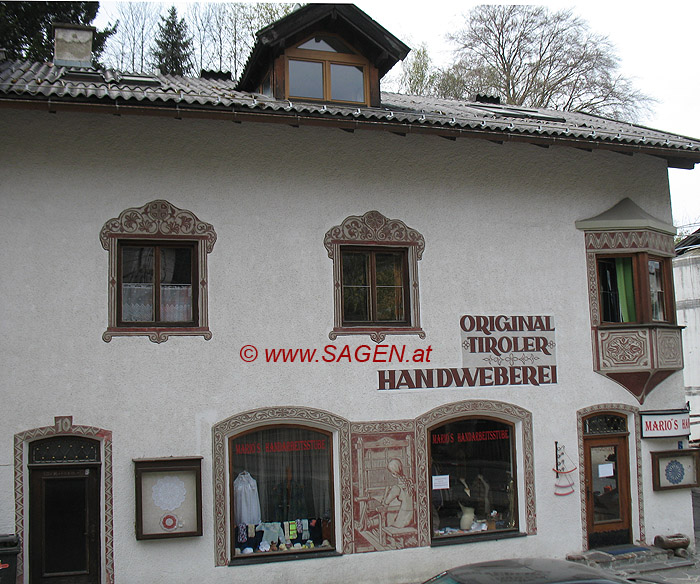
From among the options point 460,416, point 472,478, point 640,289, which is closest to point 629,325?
point 640,289

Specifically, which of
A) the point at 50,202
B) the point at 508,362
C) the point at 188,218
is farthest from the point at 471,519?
the point at 50,202

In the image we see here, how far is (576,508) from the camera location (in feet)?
40.3

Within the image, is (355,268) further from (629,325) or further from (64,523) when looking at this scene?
(64,523)

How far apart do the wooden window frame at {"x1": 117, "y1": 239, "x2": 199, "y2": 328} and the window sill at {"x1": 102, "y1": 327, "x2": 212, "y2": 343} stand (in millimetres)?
114

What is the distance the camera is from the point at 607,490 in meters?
12.7

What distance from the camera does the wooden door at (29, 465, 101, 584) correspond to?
995 centimetres

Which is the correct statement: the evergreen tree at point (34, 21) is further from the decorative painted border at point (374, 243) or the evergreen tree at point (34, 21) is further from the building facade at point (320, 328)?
the decorative painted border at point (374, 243)

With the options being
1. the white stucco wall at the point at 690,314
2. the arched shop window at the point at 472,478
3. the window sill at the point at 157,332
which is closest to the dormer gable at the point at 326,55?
the window sill at the point at 157,332

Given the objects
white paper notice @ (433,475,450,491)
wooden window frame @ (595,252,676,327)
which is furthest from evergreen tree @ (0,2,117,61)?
white paper notice @ (433,475,450,491)

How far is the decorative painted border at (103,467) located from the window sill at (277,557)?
5.34 ft

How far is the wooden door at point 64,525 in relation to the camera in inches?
392

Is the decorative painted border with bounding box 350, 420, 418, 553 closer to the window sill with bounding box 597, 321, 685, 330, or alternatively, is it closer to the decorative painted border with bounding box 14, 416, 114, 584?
the decorative painted border with bounding box 14, 416, 114, 584

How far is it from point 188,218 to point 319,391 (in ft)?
10.2

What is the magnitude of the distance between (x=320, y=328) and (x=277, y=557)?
10.8 ft
